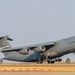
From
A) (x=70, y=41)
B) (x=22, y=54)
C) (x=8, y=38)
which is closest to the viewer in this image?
(x=70, y=41)

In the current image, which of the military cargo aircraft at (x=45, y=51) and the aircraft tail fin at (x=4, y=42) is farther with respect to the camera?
the aircraft tail fin at (x=4, y=42)

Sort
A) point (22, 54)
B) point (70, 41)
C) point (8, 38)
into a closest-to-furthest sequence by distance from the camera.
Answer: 1. point (70, 41)
2. point (22, 54)
3. point (8, 38)

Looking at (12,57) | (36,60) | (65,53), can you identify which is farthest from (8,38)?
(65,53)

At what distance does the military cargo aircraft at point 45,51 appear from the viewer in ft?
183

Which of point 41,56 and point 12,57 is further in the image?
point 12,57

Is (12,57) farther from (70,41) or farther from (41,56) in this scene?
(70,41)

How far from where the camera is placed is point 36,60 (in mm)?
59125

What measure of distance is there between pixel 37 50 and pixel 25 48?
2.15 metres

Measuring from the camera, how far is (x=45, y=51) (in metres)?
59.0

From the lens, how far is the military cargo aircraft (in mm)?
55894

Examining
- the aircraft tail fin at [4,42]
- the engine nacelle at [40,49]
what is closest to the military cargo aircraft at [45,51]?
the engine nacelle at [40,49]

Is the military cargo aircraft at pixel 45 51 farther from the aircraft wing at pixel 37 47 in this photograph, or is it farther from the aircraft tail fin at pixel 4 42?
the aircraft tail fin at pixel 4 42

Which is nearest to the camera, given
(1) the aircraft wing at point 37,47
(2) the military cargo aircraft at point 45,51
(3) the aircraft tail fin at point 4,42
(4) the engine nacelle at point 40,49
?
(2) the military cargo aircraft at point 45,51

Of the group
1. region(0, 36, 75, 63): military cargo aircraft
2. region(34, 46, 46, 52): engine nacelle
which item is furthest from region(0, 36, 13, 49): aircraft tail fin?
region(34, 46, 46, 52): engine nacelle
